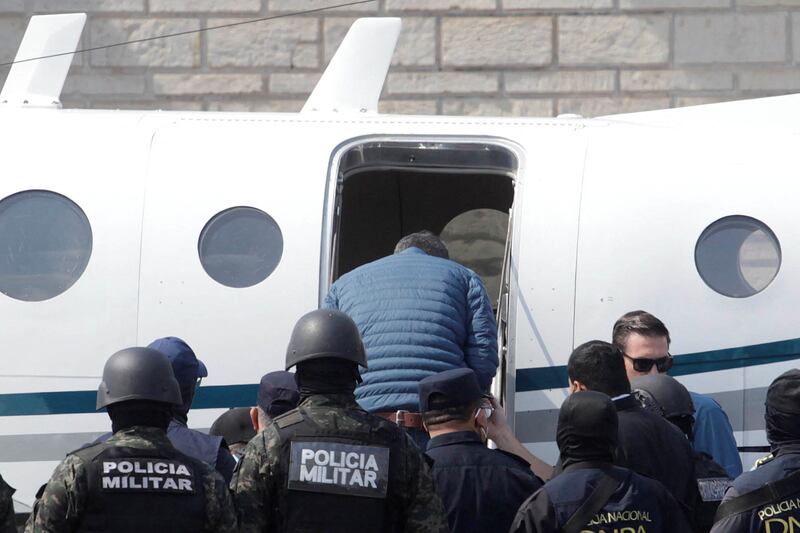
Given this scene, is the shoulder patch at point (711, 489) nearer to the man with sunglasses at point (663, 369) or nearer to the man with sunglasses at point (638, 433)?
the man with sunglasses at point (638, 433)

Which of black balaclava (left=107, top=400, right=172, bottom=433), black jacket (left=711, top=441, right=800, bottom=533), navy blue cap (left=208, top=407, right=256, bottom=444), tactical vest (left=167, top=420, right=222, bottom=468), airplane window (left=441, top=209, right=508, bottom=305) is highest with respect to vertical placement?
airplane window (left=441, top=209, right=508, bottom=305)

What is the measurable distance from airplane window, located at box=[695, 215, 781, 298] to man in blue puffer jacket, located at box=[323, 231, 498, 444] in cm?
143

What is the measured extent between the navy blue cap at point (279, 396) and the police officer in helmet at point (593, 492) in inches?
54.0

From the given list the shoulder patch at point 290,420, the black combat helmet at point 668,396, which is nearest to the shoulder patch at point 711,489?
the black combat helmet at point 668,396

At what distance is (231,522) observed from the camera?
4.24m

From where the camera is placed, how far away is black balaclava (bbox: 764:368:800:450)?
4766mm

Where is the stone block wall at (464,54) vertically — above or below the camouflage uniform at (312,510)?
above

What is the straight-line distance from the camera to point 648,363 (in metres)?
6.18

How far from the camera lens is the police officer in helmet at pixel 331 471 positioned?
169 inches

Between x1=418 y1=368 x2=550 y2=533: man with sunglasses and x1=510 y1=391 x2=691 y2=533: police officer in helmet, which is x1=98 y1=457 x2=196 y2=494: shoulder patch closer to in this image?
x1=418 y1=368 x2=550 y2=533: man with sunglasses

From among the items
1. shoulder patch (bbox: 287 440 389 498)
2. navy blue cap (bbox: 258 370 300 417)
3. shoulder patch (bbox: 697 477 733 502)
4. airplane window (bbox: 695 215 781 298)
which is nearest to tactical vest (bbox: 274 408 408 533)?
shoulder patch (bbox: 287 440 389 498)

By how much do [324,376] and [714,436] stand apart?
220cm

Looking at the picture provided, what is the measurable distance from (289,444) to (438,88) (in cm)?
870

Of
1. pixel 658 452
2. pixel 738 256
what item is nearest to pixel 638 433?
pixel 658 452
